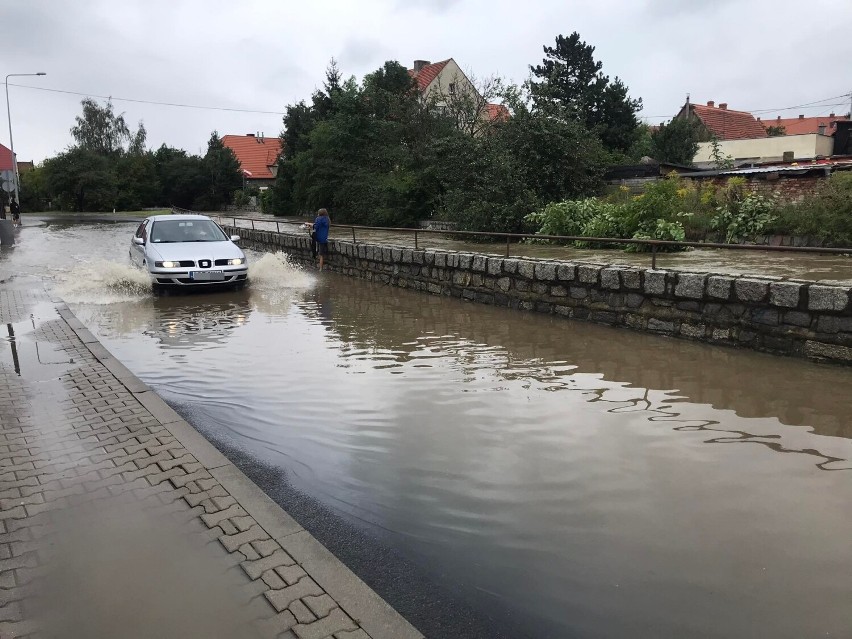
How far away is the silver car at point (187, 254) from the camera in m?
13.0

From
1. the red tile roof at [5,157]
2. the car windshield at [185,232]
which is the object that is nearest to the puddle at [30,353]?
the car windshield at [185,232]

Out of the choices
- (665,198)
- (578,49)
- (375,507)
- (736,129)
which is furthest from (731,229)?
(736,129)

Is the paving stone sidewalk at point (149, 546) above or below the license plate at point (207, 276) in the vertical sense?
below

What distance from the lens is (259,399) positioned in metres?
6.22

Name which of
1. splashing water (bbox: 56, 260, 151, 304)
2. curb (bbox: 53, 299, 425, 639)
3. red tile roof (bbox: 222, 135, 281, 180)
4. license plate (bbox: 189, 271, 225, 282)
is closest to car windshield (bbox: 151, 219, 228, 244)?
splashing water (bbox: 56, 260, 151, 304)

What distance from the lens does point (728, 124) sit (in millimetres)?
51219

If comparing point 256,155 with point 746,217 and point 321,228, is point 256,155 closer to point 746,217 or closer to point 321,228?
point 321,228

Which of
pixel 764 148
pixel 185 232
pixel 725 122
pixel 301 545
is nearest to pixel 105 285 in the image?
pixel 185 232

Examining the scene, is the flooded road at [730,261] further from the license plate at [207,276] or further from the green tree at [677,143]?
the green tree at [677,143]

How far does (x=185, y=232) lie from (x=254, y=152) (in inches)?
2424

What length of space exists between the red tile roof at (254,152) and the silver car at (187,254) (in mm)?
53164

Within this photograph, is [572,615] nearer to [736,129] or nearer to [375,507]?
[375,507]

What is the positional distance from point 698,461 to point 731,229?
9.90 meters

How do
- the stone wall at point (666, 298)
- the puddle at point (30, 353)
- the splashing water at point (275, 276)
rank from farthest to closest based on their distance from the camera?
the splashing water at point (275, 276)
the stone wall at point (666, 298)
the puddle at point (30, 353)
